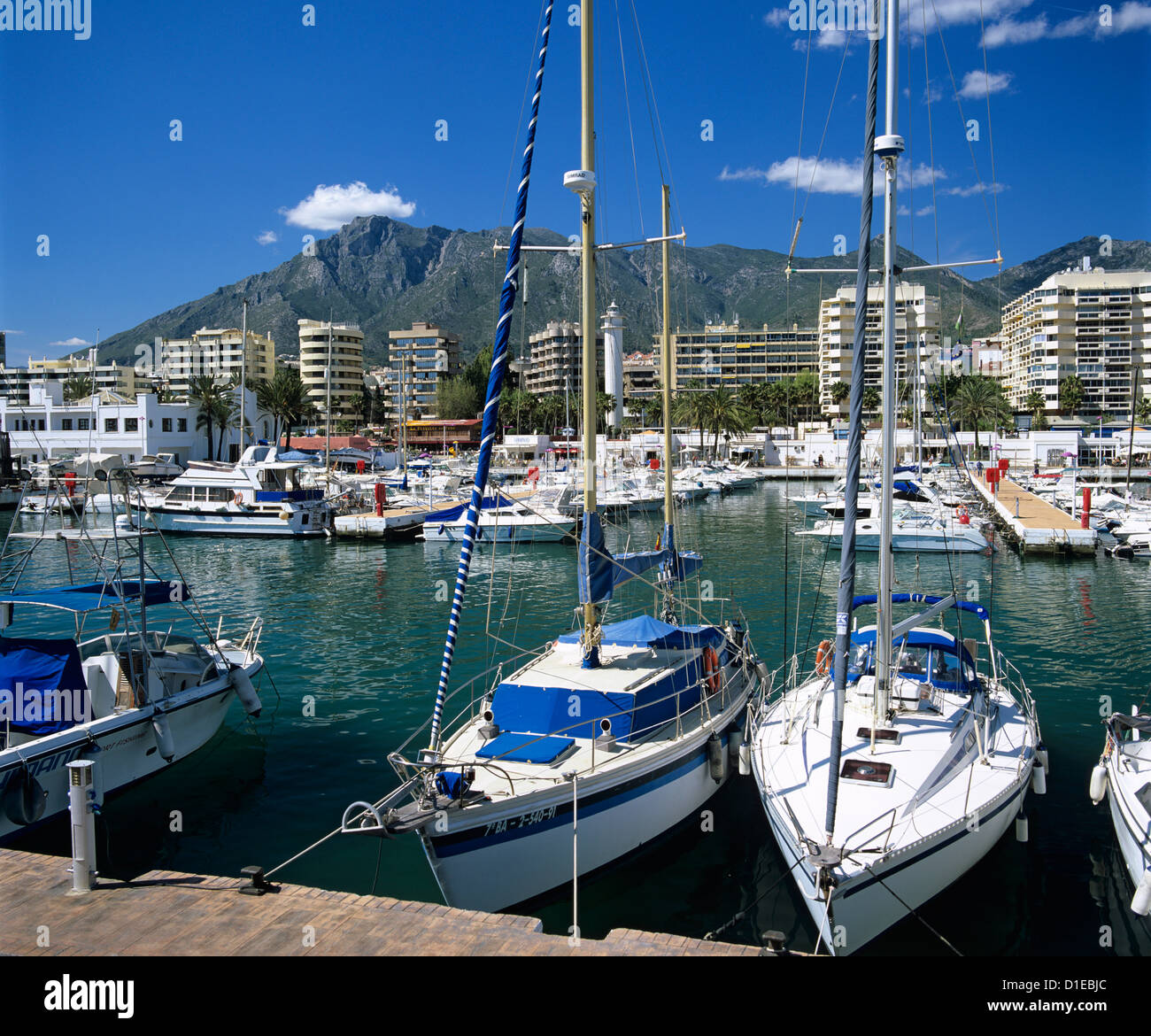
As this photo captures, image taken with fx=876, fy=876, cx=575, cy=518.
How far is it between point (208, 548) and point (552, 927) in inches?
1826

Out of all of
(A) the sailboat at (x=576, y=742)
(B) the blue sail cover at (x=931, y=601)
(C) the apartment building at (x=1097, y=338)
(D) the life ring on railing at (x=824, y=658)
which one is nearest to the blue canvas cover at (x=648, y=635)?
(A) the sailboat at (x=576, y=742)

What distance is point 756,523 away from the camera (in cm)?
6231

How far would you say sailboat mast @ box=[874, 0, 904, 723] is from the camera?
47.0 feet

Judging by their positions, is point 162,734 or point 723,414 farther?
point 723,414

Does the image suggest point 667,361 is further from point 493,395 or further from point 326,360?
point 326,360

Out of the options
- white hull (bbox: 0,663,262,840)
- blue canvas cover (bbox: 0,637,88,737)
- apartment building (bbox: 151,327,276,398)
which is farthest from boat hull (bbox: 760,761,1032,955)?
apartment building (bbox: 151,327,276,398)

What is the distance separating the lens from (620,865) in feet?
44.4

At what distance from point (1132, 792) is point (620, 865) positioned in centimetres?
763

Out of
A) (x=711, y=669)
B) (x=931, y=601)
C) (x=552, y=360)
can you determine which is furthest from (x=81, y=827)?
(x=552, y=360)

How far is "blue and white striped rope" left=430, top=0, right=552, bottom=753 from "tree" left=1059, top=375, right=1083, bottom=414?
5891 inches

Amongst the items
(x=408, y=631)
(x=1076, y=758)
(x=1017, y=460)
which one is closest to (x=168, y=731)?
(x=408, y=631)

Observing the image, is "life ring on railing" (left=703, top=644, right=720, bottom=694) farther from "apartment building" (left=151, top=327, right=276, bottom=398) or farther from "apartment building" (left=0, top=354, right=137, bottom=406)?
"apartment building" (left=0, top=354, right=137, bottom=406)

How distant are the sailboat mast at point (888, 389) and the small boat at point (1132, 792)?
348 cm

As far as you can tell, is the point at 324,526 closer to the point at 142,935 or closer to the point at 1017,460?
the point at 142,935
